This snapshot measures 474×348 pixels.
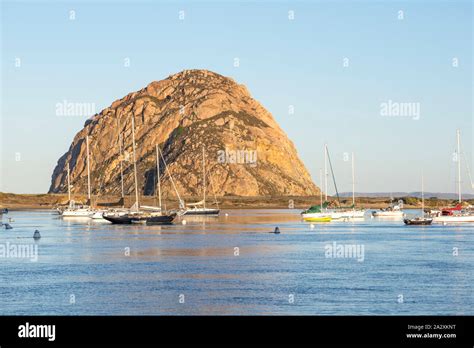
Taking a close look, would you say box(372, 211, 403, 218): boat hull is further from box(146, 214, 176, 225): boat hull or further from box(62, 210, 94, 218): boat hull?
box(62, 210, 94, 218): boat hull

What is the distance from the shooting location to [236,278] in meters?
53.5

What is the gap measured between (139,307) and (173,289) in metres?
6.88

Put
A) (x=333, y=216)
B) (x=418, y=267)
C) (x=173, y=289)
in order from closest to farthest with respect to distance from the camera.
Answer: (x=173, y=289) → (x=418, y=267) → (x=333, y=216)

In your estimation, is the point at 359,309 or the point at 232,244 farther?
the point at 232,244

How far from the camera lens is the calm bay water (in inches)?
1625

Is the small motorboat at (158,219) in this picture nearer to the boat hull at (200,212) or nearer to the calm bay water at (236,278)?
the calm bay water at (236,278)

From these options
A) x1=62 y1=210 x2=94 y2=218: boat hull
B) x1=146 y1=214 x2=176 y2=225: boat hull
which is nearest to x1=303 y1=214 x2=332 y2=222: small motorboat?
x1=146 y1=214 x2=176 y2=225: boat hull

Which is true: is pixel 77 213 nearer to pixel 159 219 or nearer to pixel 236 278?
pixel 159 219

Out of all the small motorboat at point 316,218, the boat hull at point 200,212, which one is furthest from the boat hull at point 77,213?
the small motorboat at point 316,218

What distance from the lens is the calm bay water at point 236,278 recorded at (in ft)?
135

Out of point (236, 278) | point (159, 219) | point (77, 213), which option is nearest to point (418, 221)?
point (159, 219)

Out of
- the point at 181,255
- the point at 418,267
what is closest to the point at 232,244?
the point at 181,255

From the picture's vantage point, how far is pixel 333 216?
14025cm
